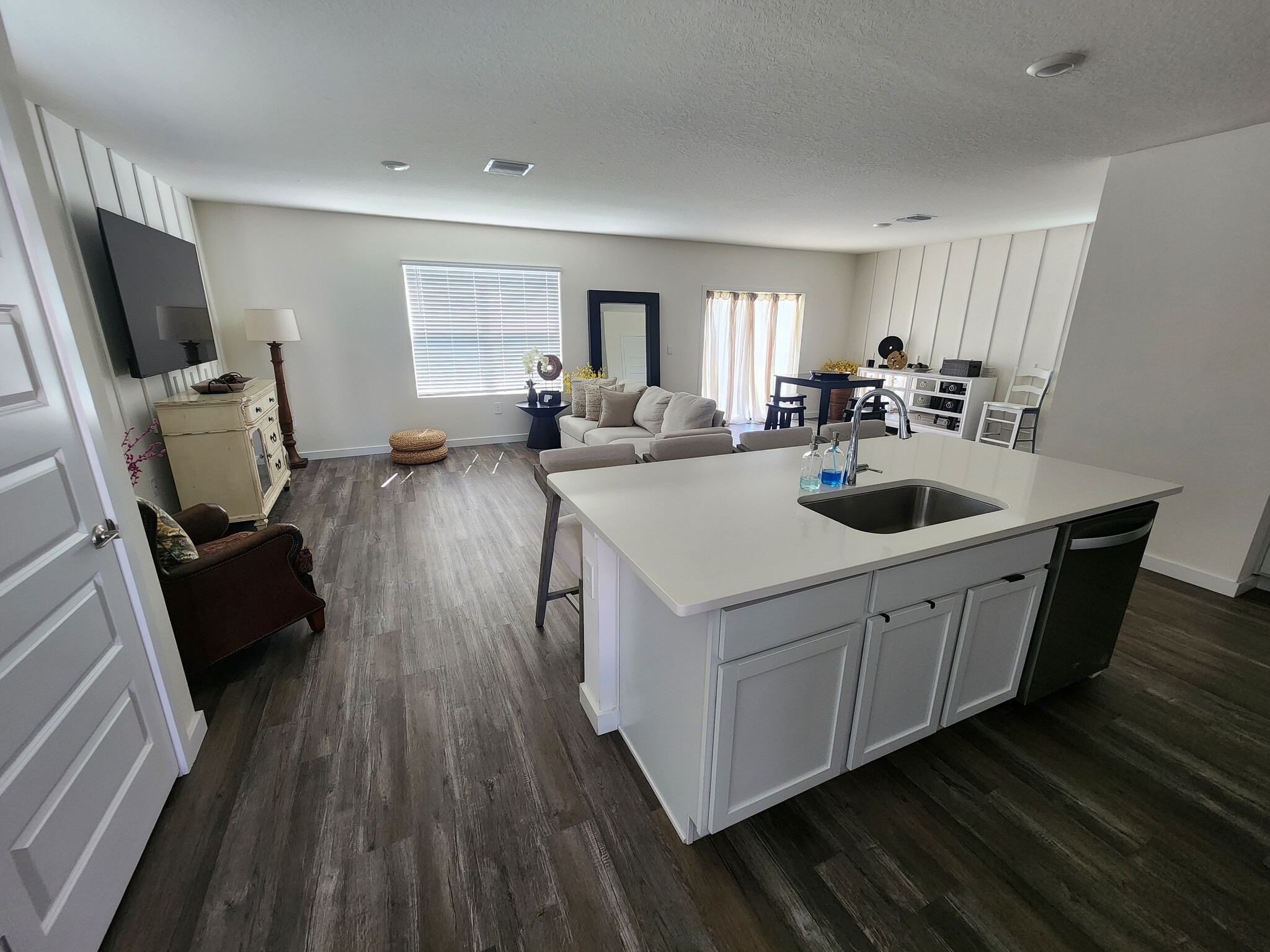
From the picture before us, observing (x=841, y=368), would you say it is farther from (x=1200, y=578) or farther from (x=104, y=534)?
(x=104, y=534)

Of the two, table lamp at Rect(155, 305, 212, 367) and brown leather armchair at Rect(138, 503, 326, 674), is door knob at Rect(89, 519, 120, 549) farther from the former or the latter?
table lamp at Rect(155, 305, 212, 367)

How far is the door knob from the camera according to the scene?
4.51 feet

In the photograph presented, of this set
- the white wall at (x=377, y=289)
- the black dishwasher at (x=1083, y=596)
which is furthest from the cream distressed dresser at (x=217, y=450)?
the black dishwasher at (x=1083, y=596)

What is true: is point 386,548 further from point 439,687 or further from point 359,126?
point 359,126

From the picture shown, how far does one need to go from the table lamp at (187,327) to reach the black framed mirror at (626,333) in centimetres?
383

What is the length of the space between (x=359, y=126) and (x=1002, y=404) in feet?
21.7

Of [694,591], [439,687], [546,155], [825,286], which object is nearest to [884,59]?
[546,155]

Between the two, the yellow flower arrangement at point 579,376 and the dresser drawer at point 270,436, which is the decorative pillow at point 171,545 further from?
the yellow flower arrangement at point 579,376

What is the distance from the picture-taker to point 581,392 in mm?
5535

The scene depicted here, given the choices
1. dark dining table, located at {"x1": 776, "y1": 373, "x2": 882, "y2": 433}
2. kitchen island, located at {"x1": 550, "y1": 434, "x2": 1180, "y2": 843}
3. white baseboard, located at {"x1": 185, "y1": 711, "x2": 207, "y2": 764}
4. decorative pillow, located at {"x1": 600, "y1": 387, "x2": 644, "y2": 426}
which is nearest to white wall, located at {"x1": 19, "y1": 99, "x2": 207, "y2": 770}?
white baseboard, located at {"x1": 185, "y1": 711, "x2": 207, "y2": 764}

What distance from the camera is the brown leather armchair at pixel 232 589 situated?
197 cm

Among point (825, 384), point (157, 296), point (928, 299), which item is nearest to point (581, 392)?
point (825, 384)

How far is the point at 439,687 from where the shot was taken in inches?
84.7

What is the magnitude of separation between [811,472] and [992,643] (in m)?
0.84
